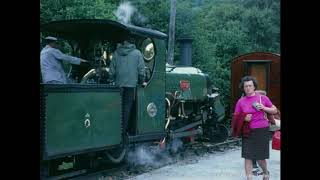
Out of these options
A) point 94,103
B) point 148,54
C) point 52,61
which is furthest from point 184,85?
point 52,61

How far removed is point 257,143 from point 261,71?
10135 mm

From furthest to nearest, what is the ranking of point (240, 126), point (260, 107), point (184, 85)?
point (184, 85), point (240, 126), point (260, 107)

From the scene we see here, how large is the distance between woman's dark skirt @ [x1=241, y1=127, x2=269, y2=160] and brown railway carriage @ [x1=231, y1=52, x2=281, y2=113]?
369 inches

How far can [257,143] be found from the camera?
573cm

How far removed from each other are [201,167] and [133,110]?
1770mm

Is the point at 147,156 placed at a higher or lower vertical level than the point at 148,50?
lower

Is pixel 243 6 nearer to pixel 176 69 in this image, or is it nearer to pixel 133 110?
pixel 176 69

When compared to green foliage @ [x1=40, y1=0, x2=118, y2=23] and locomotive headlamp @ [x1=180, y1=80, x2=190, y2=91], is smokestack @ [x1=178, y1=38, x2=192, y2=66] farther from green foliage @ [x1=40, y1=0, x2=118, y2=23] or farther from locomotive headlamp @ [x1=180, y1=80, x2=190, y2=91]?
green foliage @ [x1=40, y1=0, x2=118, y2=23]

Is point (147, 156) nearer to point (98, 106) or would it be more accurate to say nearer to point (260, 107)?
point (98, 106)

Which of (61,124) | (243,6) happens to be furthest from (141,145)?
(243,6)

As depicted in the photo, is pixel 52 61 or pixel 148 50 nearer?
pixel 52 61

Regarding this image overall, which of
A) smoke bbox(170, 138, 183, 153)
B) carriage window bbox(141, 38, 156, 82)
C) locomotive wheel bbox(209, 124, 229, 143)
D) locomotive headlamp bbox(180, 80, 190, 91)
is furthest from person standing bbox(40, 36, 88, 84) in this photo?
locomotive wheel bbox(209, 124, 229, 143)

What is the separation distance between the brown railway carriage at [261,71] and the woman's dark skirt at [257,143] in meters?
9.39
